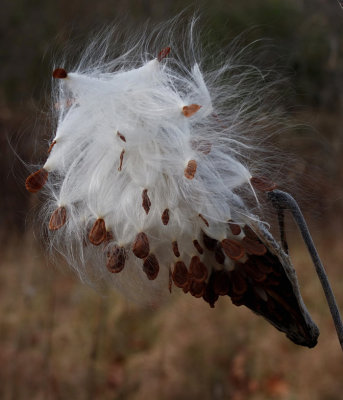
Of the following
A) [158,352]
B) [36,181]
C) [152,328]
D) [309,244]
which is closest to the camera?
[309,244]

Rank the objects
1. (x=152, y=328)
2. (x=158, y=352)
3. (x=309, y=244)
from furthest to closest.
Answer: (x=152, y=328) → (x=158, y=352) → (x=309, y=244)

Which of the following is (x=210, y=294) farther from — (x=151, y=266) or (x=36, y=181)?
(x=36, y=181)

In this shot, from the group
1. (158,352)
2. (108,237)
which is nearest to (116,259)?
(108,237)

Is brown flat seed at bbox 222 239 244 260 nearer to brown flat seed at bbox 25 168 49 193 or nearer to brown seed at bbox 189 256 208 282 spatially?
brown seed at bbox 189 256 208 282

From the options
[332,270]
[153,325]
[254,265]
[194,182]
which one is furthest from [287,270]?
[332,270]

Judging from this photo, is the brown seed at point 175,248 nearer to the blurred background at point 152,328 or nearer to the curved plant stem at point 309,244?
the curved plant stem at point 309,244

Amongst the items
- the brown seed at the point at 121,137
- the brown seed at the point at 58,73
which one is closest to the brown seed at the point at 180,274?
the brown seed at the point at 121,137

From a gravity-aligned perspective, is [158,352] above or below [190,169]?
below
